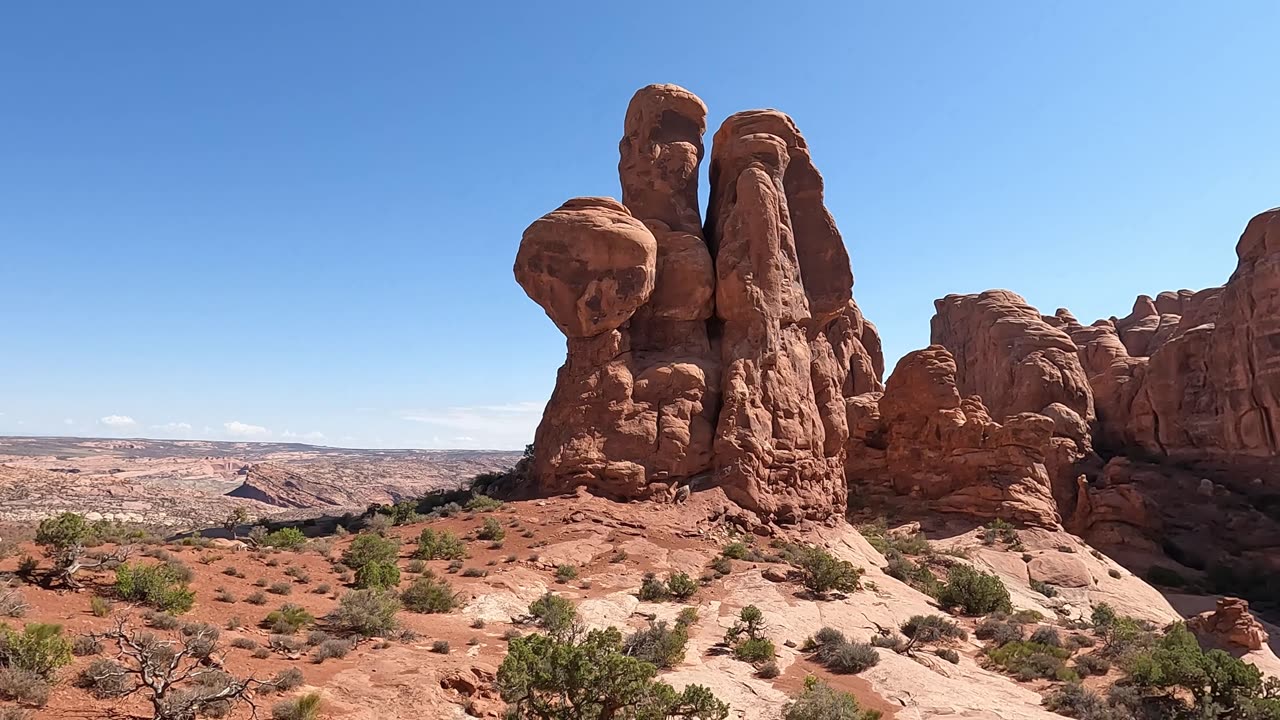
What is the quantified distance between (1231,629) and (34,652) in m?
26.1

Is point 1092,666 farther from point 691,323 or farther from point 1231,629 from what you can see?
point 691,323

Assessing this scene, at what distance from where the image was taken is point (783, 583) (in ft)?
57.0

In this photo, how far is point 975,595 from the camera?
60.2 feet

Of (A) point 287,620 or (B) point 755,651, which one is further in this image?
(B) point 755,651

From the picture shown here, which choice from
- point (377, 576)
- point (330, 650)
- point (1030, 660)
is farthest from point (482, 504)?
point (1030, 660)

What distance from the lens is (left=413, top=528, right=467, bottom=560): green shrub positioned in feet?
55.2

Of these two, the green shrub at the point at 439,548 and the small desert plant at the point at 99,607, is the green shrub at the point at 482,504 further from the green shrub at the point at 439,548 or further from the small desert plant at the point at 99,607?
the small desert plant at the point at 99,607

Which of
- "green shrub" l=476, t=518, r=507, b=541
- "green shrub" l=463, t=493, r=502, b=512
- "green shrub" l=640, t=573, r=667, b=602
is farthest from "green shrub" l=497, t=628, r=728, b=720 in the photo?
"green shrub" l=463, t=493, r=502, b=512

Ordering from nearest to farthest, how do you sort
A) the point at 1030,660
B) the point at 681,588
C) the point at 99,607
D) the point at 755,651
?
the point at 99,607
the point at 755,651
the point at 1030,660
the point at 681,588

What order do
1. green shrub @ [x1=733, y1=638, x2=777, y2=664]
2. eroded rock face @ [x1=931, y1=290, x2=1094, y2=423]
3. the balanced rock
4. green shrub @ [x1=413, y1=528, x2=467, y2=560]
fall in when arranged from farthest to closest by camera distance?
eroded rock face @ [x1=931, y1=290, x2=1094, y2=423], the balanced rock, green shrub @ [x1=413, y1=528, x2=467, y2=560], green shrub @ [x1=733, y1=638, x2=777, y2=664]

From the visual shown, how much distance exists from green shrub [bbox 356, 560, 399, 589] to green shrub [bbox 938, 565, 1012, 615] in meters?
14.6

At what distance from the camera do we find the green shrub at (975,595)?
59.7 ft

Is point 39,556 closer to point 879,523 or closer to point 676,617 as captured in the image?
point 676,617

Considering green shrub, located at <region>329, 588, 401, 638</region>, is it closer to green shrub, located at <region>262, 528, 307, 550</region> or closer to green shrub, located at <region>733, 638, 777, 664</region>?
green shrub, located at <region>262, 528, 307, 550</region>
